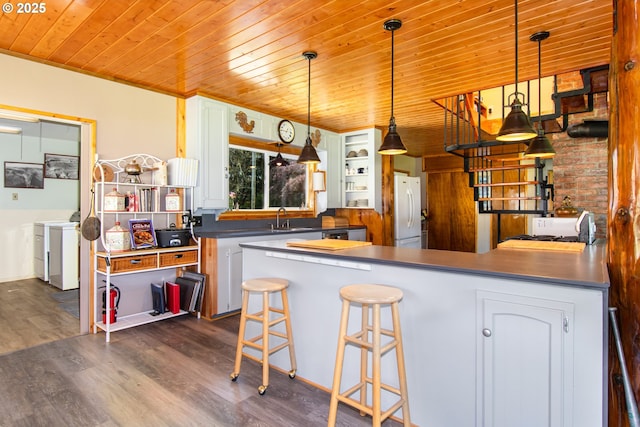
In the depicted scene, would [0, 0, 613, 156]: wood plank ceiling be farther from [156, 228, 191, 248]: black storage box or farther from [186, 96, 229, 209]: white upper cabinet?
[156, 228, 191, 248]: black storage box

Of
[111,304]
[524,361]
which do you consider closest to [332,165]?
[111,304]

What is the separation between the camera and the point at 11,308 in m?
4.24

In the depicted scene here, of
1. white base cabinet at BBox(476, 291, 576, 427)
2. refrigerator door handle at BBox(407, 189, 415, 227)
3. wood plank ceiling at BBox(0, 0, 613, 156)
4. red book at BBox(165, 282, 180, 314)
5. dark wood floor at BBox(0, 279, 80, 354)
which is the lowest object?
dark wood floor at BBox(0, 279, 80, 354)

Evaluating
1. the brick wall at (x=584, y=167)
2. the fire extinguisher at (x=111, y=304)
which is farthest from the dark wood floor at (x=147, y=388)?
the brick wall at (x=584, y=167)

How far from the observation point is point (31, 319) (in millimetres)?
3836

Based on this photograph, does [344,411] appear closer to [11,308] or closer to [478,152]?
[478,152]

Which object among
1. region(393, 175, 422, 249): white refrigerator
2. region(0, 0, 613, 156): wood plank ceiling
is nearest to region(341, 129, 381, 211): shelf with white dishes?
region(393, 175, 422, 249): white refrigerator

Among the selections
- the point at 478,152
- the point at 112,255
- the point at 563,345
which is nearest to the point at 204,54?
the point at 112,255

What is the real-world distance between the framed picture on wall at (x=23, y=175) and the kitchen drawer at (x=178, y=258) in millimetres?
3995

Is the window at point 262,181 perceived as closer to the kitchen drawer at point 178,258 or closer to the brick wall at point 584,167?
the kitchen drawer at point 178,258

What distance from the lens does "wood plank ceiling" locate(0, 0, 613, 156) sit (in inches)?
93.3

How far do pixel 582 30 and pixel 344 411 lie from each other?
3030mm

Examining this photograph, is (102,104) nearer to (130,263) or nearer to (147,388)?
(130,263)

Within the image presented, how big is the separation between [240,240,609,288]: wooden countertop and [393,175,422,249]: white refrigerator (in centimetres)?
334
